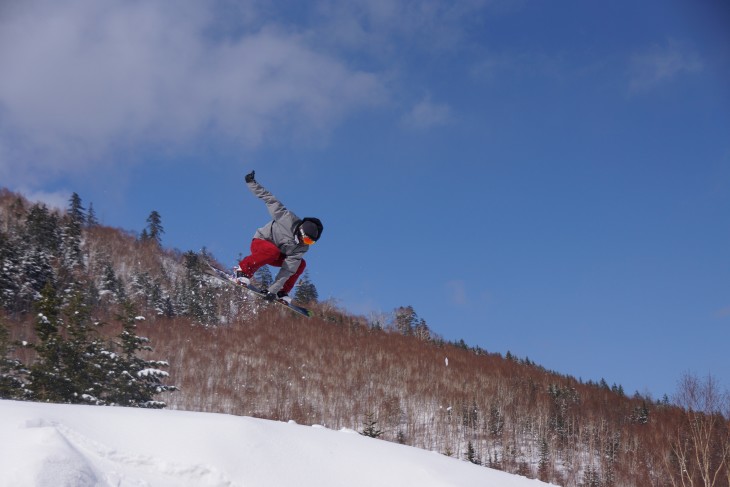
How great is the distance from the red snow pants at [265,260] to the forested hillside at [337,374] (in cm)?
1654

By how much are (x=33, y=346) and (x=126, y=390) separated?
394 centimetres

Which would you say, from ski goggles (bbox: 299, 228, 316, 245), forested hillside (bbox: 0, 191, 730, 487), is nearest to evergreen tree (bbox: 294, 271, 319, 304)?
forested hillside (bbox: 0, 191, 730, 487)

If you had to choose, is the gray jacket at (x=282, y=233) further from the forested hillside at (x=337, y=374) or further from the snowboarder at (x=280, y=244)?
the forested hillside at (x=337, y=374)

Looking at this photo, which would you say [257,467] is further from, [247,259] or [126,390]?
[126,390]

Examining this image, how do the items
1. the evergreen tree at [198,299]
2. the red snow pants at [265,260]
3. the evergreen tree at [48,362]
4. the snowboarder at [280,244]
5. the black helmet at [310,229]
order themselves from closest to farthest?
the black helmet at [310,229]
the snowboarder at [280,244]
the red snow pants at [265,260]
the evergreen tree at [48,362]
the evergreen tree at [198,299]

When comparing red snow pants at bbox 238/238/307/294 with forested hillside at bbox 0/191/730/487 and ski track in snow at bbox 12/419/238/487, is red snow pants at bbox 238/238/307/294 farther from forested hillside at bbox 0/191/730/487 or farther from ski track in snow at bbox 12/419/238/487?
forested hillside at bbox 0/191/730/487

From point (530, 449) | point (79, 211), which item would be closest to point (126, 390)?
point (530, 449)

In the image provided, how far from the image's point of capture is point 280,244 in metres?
10.4

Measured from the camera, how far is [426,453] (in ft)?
27.7

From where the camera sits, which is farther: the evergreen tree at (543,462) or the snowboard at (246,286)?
the evergreen tree at (543,462)

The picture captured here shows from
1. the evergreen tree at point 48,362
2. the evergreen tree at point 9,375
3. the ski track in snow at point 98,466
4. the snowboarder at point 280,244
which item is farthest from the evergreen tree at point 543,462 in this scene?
the ski track in snow at point 98,466

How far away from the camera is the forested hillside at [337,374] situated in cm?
4847

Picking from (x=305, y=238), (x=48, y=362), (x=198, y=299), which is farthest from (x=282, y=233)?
(x=198, y=299)

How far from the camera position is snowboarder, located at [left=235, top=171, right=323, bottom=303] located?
9961mm
